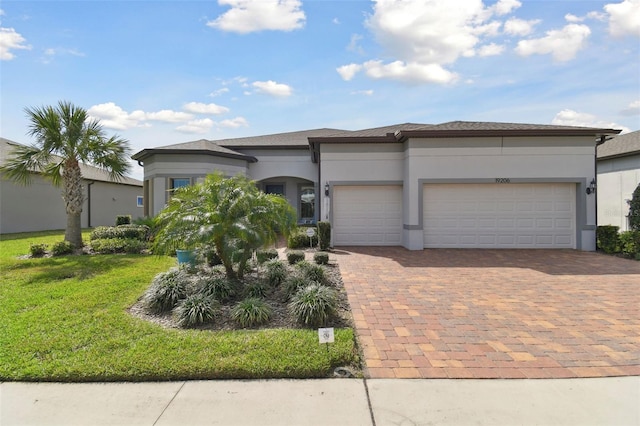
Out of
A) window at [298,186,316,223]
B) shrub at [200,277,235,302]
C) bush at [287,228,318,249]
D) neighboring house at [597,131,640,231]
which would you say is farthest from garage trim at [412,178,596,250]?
window at [298,186,316,223]

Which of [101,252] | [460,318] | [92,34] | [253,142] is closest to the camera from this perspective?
[460,318]

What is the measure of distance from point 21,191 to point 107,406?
20.1 meters

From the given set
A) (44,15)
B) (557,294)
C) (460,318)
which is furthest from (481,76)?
(44,15)

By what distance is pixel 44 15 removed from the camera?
686cm

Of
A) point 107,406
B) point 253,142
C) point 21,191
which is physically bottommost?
point 107,406

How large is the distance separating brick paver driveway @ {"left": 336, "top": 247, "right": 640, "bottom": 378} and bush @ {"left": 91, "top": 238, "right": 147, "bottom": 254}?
6994 mm

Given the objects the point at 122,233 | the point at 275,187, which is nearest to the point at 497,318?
the point at 122,233

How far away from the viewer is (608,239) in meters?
10.4

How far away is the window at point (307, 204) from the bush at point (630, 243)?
1285 centimetres

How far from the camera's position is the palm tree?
399 inches

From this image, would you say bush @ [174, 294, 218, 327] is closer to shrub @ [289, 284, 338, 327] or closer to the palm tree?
shrub @ [289, 284, 338, 327]

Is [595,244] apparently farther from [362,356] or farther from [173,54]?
[173,54]

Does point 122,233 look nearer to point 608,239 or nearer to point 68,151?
point 68,151

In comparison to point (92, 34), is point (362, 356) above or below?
below
